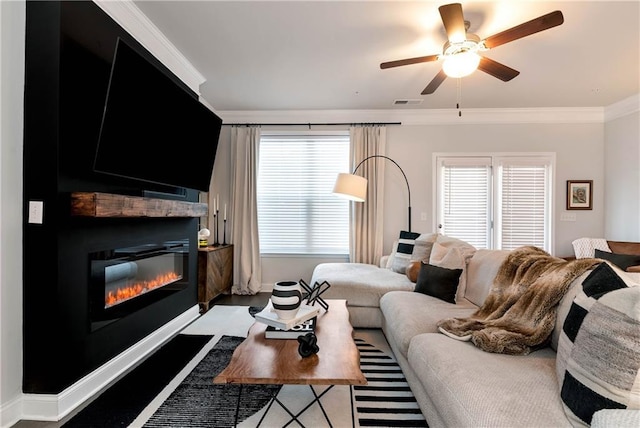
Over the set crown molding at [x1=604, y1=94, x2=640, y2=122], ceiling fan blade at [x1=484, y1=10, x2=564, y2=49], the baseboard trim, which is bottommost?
the baseboard trim

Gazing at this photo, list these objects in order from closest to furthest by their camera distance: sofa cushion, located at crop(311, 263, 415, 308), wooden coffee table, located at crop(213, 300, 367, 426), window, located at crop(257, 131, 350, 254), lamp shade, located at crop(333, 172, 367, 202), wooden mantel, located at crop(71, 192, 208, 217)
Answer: wooden coffee table, located at crop(213, 300, 367, 426), wooden mantel, located at crop(71, 192, 208, 217), sofa cushion, located at crop(311, 263, 415, 308), lamp shade, located at crop(333, 172, 367, 202), window, located at crop(257, 131, 350, 254)

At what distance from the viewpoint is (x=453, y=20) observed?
2.02 m

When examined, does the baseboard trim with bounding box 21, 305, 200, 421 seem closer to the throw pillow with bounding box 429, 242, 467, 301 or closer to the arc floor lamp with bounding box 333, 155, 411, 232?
the arc floor lamp with bounding box 333, 155, 411, 232

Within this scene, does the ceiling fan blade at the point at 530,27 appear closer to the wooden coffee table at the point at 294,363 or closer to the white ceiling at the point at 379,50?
the white ceiling at the point at 379,50

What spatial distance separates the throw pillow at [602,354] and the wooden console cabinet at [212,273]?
3.44 metres

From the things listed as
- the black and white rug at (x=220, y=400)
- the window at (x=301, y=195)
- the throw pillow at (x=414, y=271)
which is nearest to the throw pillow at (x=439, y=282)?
the throw pillow at (x=414, y=271)

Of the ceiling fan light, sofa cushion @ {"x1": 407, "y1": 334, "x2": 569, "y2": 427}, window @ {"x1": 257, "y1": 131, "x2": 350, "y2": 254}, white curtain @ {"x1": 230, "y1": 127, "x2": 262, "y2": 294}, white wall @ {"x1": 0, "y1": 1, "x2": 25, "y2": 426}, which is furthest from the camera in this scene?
window @ {"x1": 257, "y1": 131, "x2": 350, "y2": 254}

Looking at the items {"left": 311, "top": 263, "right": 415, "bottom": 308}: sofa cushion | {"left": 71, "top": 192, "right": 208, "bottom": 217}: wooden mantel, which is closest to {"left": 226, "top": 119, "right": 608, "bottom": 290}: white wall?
{"left": 311, "top": 263, "right": 415, "bottom": 308}: sofa cushion

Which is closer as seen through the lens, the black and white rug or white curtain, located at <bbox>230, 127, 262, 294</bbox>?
the black and white rug

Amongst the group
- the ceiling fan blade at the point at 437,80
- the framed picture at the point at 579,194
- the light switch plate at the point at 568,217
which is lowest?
the light switch plate at the point at 568,217

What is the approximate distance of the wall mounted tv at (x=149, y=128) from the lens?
1.98 metres

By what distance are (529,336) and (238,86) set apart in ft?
12.1

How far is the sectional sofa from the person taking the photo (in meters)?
1.03

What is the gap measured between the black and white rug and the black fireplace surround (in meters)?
0.29
